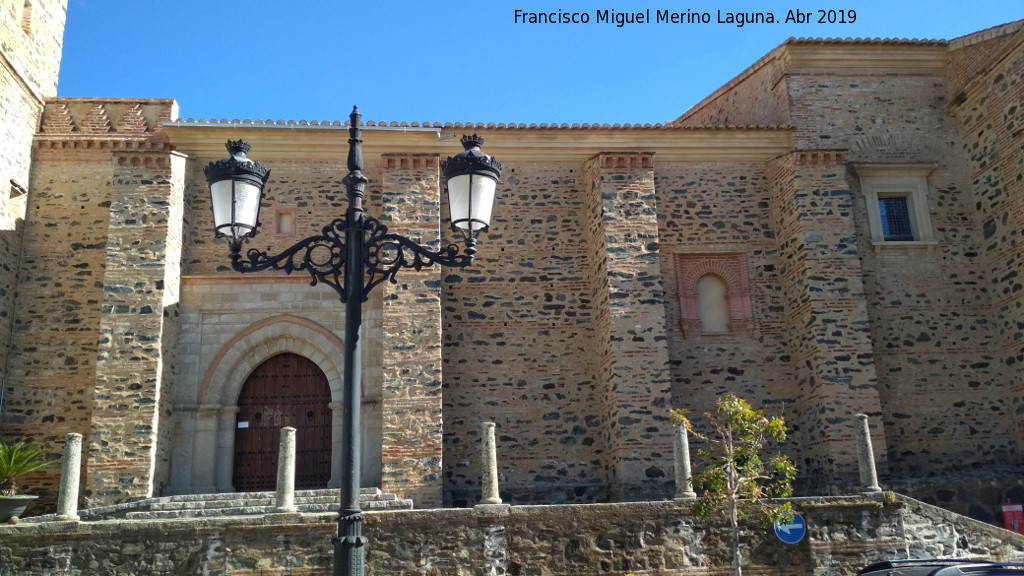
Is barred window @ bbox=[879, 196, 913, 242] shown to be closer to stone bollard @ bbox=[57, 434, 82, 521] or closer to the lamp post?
the lamp post

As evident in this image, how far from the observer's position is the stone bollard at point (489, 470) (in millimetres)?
9820

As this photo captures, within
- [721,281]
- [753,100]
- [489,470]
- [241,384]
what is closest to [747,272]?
[721,281]

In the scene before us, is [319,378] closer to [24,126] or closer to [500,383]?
[500,383]

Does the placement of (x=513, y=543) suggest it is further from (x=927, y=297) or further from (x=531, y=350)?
(x=927, y=297)

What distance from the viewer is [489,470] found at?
9.96 m

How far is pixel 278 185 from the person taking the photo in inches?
551

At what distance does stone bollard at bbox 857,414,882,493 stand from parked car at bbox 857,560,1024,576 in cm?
319

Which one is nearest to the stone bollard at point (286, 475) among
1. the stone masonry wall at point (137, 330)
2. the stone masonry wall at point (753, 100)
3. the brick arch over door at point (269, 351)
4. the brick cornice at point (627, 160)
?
the brick arch over door at point (269, 351)

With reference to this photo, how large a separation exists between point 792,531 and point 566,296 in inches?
216

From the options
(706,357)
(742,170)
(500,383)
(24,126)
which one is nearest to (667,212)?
(742,170)

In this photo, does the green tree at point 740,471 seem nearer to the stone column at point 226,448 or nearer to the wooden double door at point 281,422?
the wooden double door at point 281,422

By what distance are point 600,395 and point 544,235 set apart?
9.34ft

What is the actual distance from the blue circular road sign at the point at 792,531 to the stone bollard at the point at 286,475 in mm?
5587

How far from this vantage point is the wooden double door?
1265 centimetres
